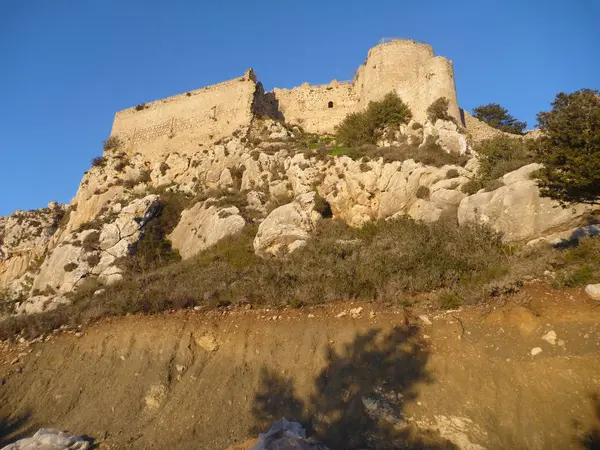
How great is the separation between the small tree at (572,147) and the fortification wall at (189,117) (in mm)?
21982

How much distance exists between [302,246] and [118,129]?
24919 mm

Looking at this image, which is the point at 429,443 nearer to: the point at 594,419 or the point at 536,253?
the point at 594,419

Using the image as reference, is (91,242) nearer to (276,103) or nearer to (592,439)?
(276,103)

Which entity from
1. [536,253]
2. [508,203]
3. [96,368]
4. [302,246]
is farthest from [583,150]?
[96,368]

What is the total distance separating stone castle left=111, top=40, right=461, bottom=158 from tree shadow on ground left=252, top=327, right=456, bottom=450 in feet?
61.0

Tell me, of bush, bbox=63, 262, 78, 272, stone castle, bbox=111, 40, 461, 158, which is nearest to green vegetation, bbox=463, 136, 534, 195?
stone castle, bbox=111, 40, 461, 158

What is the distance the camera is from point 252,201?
20.9m

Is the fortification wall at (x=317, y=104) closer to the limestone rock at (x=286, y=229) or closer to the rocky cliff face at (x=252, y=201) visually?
the rocky cliff face at (x=252, y=201)

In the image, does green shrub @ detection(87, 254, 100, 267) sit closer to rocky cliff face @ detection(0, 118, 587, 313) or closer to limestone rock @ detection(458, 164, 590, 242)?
rocky cliff face @ detection(0, 118, 587, 313)

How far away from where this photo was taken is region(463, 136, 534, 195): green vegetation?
1380 centimetres

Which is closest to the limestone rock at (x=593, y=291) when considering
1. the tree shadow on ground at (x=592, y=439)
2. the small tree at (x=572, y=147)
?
the small tree at (x=572, y=147)

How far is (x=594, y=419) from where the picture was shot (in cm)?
538

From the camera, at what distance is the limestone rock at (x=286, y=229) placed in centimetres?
1577

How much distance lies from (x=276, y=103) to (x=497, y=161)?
21.7 m
